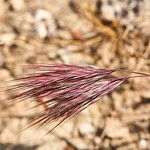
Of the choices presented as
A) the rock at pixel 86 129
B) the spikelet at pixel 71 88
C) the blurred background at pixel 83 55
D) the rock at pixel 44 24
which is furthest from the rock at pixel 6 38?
the spikelet at pixel 71 88

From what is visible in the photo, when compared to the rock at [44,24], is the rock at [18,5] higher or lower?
higher

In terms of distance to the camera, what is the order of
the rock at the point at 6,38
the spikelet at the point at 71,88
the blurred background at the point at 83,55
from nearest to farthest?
the spikelet at the point at 71,88, the blurred background at the point at 83,55, the rock at the point at 6,38

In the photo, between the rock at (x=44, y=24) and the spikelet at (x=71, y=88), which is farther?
the rock at (x=44, y=24)

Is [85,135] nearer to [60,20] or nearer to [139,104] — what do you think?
[139,104]

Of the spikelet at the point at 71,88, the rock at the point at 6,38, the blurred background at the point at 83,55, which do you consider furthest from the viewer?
the rock at the point at 6,38

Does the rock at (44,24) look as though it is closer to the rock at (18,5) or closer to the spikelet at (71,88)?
the rock at (18,5)

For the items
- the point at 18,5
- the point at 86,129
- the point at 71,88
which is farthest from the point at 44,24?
the point at 71,88

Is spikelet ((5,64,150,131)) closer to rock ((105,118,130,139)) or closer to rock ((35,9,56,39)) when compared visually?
rock ((105,118,130,139))

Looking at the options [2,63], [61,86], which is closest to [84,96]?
[61,86]

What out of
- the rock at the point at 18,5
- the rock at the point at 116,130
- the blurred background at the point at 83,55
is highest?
the rock at the point at 18,5
